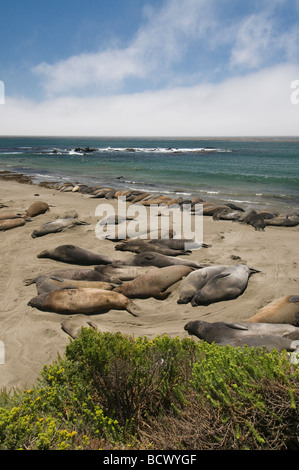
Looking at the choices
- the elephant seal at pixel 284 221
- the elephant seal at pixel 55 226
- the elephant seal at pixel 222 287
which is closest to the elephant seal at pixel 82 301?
the elephant seal at pixel 222 287

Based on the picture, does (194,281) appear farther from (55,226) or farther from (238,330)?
A: (55,226)

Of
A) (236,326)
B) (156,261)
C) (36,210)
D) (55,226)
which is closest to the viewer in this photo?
(236,326)

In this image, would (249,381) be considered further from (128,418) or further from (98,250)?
(98,250)

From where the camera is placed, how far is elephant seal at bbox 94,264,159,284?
723cm

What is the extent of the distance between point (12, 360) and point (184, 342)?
112 inches

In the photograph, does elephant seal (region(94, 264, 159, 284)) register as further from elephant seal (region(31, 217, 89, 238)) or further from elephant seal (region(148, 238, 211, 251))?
elephant seal (region(31, 217, 89, 238))

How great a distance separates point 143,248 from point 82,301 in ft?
10.9

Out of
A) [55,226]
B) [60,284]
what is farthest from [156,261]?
[55,226]

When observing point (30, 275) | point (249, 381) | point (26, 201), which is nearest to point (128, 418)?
point (249, 381)

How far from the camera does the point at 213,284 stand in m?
6.59

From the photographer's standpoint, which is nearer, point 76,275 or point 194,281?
point 194,281

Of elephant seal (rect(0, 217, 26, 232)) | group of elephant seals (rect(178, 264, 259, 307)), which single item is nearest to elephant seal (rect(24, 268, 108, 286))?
group of elephant seals (rect(178, 264, 259, 307))

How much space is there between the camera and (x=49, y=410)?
3.15 meters

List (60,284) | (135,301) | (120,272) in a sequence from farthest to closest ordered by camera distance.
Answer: (120,272)
(60,284)
(135,301)
